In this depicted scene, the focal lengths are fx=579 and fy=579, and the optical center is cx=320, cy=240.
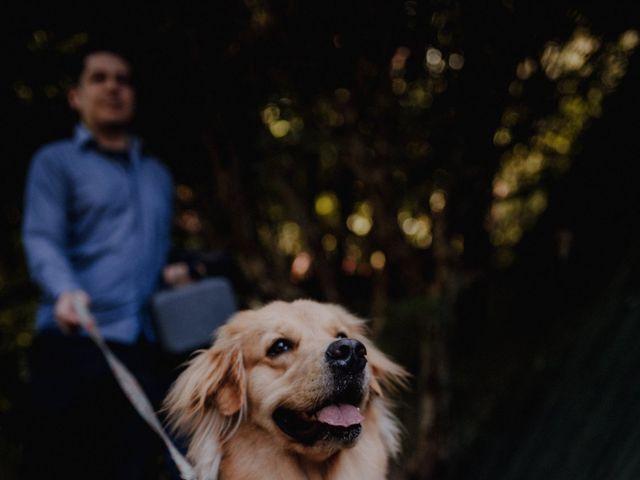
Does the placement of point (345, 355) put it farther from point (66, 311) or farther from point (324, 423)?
point (66, 311)

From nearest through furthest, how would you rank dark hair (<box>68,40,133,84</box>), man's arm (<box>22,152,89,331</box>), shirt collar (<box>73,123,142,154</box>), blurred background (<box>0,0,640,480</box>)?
man's arm (<box>22,152,89,331</box>) < shirt collar (<box>73,123,142,154</box>) < dark hair (<box>68,40,133,84</box>) < blurred background (<box>0,0,640,480</box>)

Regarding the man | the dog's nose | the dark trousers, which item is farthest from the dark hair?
the dog's nose

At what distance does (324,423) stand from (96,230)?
1.46 meters

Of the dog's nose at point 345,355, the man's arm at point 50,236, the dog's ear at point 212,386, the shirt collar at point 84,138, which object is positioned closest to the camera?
the dog's nose at point 345,355

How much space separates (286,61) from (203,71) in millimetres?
574

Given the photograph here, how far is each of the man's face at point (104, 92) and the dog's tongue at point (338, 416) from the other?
1.84 m

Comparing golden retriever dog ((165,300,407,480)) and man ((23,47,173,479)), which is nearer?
golden retriever dog ((165,300,407,480))

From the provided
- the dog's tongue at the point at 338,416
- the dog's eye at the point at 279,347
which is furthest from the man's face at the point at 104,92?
the dog's tongue at the point at 338,416

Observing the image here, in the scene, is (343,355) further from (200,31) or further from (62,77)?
(62,77)

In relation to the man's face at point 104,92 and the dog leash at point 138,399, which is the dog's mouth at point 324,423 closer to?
the dog leash at point 138,399

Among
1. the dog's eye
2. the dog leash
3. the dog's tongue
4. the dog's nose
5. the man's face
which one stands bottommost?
the dog leash

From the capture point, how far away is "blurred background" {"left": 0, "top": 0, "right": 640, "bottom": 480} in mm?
3324

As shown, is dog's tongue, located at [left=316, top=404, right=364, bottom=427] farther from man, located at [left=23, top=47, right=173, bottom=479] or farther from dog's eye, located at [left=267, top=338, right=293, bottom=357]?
man, located at [left=23, top=47, right=173, bottom=479]

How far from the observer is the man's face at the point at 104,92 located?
297 centimetres
